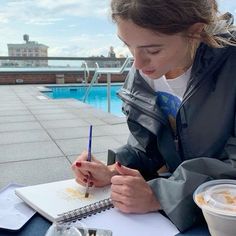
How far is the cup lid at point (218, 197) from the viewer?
551 mm

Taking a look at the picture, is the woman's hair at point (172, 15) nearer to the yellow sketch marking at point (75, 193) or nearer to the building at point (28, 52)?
the yellow sketch marking at point (75, 193)

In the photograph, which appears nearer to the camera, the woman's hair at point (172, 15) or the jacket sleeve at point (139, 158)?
the woman's hair at point (172, 15)

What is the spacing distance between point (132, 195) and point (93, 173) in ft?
0.55

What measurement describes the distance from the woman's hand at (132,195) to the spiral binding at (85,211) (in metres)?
0.02

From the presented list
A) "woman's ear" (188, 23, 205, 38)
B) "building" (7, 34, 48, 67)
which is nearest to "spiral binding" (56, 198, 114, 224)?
"woman's ear" (188, 23, 205, 38)

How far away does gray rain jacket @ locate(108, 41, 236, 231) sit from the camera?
727 mm

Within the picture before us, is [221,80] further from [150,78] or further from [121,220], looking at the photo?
[121,220]

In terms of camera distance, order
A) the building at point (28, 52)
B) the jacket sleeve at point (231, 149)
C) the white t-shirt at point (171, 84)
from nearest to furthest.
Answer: the jacket sleeve at point (231, 149) < the white t-shirt at point (171, 84) < the building at point (28, 52)

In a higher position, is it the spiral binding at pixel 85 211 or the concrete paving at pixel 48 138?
the spiral binding at pixel 85 211

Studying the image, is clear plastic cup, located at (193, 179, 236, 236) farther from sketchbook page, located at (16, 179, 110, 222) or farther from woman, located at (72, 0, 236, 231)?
sketchbook page, located at (16, 179, 110, 222)

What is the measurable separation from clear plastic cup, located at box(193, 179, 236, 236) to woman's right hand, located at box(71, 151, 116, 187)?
0.32 meters

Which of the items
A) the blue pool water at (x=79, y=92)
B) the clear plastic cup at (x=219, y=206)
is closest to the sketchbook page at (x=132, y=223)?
the clear plastic cup at (x=219, y=206)

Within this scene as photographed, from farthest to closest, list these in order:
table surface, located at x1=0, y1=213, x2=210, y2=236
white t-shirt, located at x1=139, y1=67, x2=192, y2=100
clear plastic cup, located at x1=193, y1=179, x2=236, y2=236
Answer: white t-shirt, located at x1=139, y1=67, x2=192, y2=100 → table surface, located at x1=0, y1=213, x2=210, y2=236 → clear plastic cup, located at x1=193, y1=179, x2=236, y2=236

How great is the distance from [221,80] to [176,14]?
0.20m
